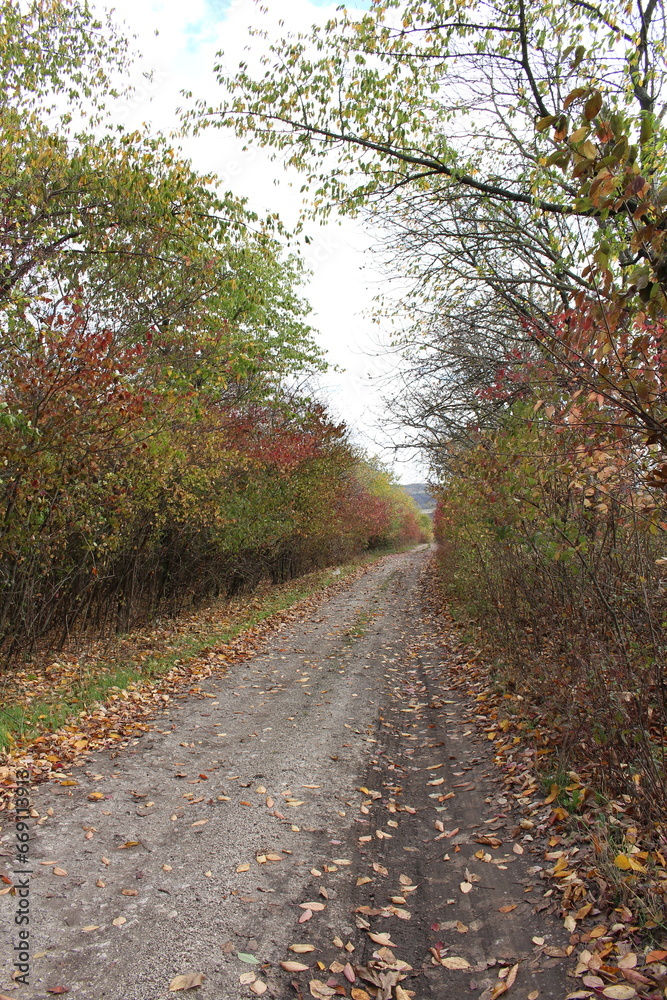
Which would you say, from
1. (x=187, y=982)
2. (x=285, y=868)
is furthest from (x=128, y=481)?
(x=187, y=982)

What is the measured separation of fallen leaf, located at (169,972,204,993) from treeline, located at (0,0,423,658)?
16.1ft

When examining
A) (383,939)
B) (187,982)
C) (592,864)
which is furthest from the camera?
(592,864)

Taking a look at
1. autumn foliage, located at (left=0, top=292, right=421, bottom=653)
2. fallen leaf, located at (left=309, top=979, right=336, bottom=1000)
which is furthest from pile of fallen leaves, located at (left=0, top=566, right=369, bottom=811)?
fallen leaf, located at (left=309, top=979, right=336, bottom=1000)

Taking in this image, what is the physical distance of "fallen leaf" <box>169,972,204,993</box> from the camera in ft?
9.95

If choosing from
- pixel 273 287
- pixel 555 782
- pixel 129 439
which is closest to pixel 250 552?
pixel 273 287

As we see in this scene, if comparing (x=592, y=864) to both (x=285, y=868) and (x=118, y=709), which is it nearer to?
(x=285, y=868)

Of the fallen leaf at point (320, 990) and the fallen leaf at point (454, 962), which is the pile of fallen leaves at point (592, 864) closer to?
the fallen leaf at point (454, 962)

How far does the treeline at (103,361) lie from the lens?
744cm

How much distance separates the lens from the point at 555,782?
4898 millimetres

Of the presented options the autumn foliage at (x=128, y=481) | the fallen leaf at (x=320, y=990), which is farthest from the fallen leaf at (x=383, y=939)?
the autumn foliage at (x=128, y=481)

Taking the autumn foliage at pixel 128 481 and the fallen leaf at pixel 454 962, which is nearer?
the fallen leaf at pixel 454 962

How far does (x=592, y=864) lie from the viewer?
382 cm

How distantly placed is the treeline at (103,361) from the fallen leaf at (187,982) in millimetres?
4910

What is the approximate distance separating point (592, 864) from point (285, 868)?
2.02 metres
